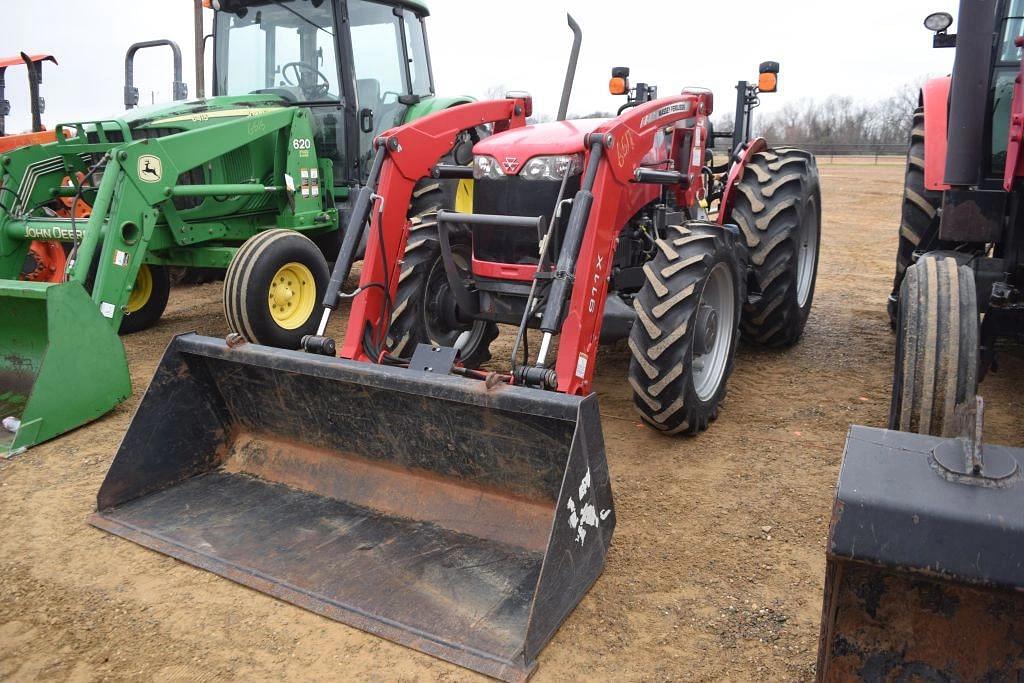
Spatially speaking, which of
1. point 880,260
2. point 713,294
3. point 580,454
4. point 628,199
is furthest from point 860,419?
point 880,260

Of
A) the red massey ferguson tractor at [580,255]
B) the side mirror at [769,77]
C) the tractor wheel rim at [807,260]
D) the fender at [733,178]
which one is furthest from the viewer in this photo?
the side mirror at [769,77]

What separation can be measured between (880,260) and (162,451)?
860cm

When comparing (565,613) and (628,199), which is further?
(628,199)

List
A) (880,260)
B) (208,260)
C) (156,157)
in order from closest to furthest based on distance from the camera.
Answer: (156,157) → (208,260) → (880,260)

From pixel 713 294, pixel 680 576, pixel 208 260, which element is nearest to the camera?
pixel 680 576

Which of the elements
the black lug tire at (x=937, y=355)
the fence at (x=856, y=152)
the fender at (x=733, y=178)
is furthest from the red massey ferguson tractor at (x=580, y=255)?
the fence at (x=856, y=152)

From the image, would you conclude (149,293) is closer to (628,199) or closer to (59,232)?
(59,232)

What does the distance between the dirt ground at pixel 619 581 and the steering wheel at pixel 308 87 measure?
3139mm

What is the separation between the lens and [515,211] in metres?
3.92

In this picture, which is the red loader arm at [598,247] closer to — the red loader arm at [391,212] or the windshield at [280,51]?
the red loader arm at [391,212]

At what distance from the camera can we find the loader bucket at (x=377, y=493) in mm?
2656

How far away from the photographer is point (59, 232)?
5.53 m

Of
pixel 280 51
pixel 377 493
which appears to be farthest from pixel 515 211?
pixel 280 51

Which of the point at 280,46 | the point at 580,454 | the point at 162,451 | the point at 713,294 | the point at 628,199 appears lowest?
the point at 162,451
